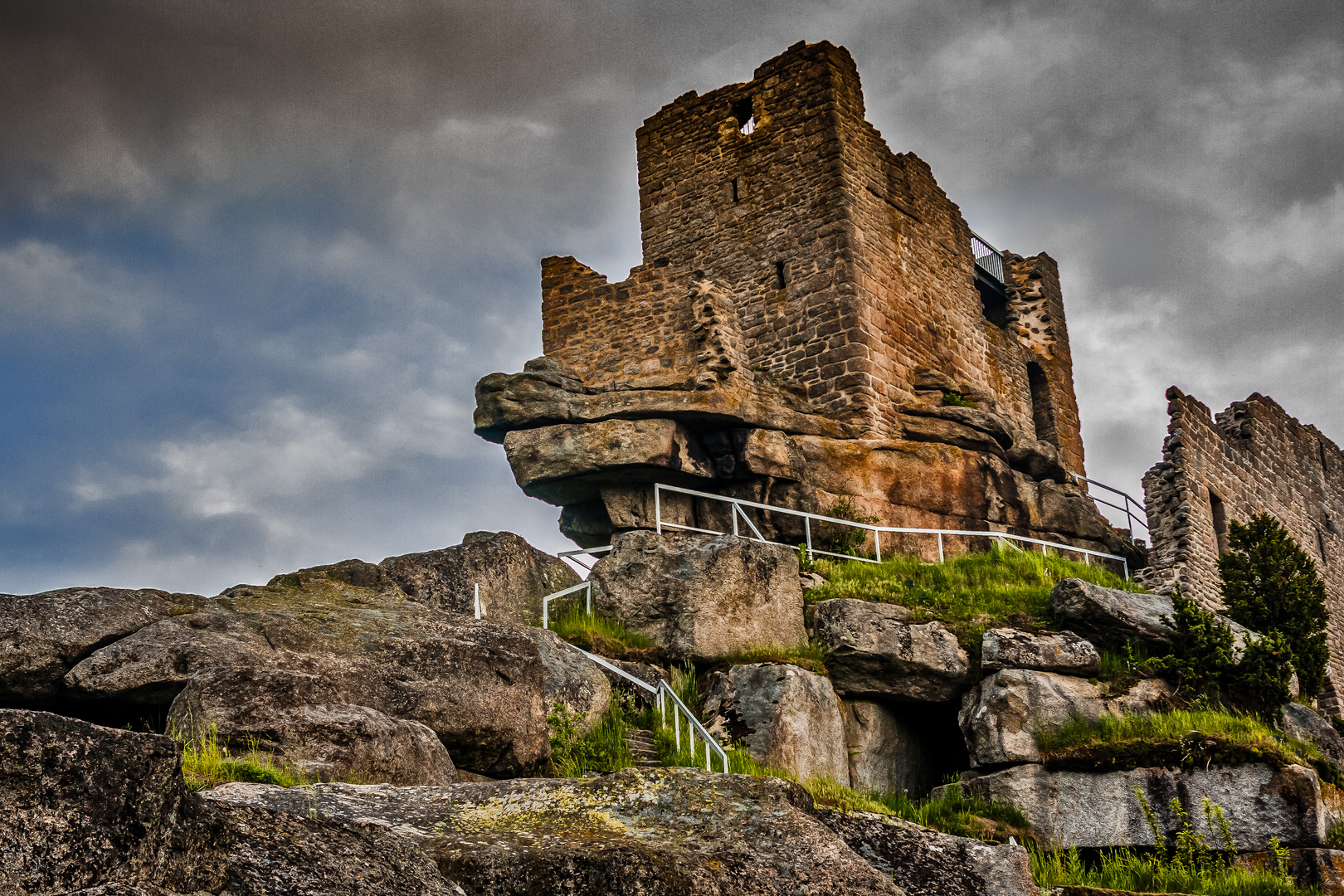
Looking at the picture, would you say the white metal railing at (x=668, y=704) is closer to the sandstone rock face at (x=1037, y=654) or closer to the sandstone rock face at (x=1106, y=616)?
the sandstone rock face at (x=1037, y=654)

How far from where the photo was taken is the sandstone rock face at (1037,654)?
11477mm

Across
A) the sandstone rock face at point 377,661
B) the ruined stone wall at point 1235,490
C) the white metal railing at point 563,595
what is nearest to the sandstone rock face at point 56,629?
the sandstone rock face at point 377,661

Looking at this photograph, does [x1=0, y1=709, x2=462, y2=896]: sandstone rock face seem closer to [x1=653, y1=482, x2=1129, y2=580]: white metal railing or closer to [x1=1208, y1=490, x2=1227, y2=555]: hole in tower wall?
[x1=653, y1=482, x2=1129, y2=580]: white metal railing

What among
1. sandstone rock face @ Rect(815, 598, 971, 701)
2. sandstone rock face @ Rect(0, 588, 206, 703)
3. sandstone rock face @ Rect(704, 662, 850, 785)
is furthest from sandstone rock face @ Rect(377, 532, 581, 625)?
sandstone rock face @ Rect(0, 588, 206, 703)

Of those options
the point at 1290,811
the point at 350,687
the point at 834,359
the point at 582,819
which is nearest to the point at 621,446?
the point at 834,359

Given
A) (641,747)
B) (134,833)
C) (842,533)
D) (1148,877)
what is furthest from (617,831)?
(842,533)

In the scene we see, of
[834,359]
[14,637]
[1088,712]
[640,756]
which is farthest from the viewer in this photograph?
[834,359]

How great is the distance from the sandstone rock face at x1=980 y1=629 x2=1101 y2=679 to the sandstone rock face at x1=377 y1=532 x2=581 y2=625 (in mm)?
4423

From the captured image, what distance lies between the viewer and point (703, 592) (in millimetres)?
12156

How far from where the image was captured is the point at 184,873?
3760 mm

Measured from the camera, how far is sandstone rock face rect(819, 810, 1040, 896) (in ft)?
23.0

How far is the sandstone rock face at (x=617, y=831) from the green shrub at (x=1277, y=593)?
375 inches

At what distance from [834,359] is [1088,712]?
6871 millimetres

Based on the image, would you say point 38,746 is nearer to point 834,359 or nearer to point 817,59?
point 834,359
